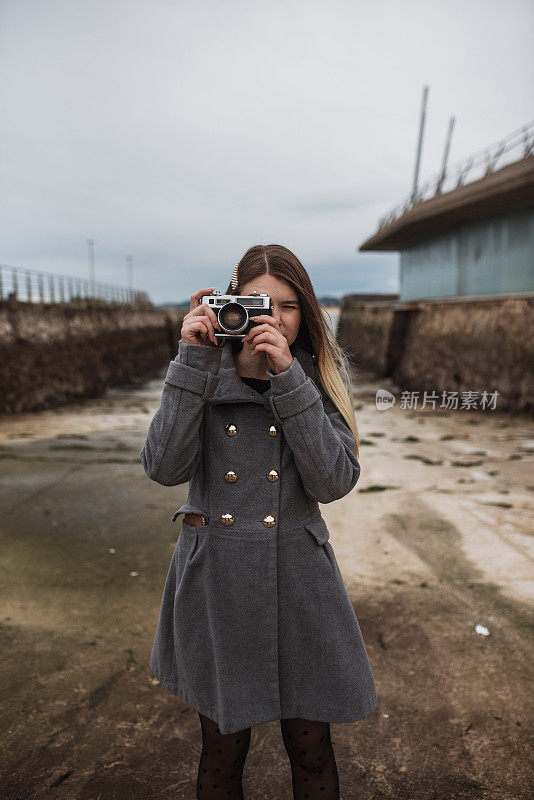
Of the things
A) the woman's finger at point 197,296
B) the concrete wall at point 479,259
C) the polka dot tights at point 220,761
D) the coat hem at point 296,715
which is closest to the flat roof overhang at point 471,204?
the concrete wall at point 479,259

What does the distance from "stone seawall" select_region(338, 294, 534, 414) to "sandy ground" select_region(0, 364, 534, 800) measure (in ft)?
9.69

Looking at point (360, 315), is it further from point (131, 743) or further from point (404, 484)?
point (131, 743)

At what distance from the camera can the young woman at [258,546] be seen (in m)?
1.56

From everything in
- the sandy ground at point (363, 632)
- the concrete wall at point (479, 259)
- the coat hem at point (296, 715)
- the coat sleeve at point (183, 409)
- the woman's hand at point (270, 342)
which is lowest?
the sandy ground at point (363, 632)

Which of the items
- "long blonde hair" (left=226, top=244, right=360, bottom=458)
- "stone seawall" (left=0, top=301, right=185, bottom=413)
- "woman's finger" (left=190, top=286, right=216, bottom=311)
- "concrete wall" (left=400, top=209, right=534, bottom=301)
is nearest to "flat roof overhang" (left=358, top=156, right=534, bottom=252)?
"concrete wall" (left=400, top=209, right=534, bottom=301)

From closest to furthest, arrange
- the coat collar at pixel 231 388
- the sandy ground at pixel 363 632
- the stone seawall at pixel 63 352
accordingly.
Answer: the coat collar at pixel 231 388 < the sandy ground at pixel 363 632 < the stone seawall at pixel 63 352

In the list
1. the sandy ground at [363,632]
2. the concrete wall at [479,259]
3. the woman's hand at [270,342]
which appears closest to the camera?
the woman's hand at [270,342]

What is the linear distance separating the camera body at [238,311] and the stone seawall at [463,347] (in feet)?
17.6

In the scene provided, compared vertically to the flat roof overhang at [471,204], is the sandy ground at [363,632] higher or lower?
lower

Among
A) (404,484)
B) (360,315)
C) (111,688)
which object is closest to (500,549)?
(404,484)

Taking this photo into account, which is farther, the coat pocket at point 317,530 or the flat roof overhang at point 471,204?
the flat roof overhang at point 471,204

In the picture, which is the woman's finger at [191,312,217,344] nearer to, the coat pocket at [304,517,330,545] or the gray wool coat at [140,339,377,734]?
the gray wool coat at [140,339,377,734]

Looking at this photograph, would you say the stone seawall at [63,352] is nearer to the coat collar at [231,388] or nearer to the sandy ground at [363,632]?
the sandy ground at [363,632]

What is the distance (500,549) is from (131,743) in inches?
109
